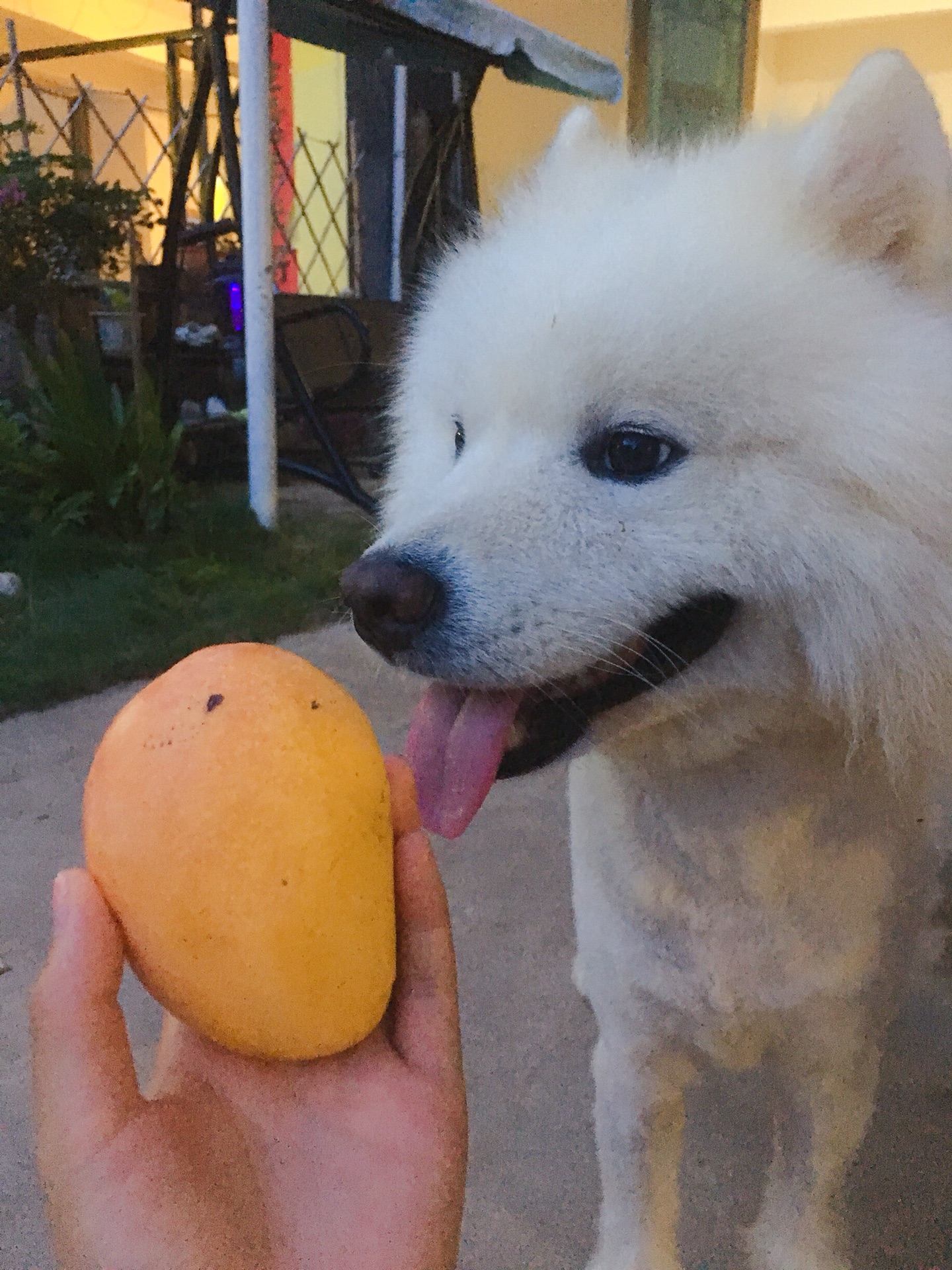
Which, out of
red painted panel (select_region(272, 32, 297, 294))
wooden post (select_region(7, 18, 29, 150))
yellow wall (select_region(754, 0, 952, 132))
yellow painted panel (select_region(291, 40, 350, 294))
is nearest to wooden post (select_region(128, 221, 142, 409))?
red painted panel (select_region(272, 32, 297, 294))

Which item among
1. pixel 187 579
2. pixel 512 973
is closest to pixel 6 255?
pixel 187 579

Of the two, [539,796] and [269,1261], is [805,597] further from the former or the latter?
[539,796]

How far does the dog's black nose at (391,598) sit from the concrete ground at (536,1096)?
1.12 ft

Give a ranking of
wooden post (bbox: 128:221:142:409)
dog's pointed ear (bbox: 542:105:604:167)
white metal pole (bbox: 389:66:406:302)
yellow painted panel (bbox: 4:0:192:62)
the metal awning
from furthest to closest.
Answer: yellow painted panel (bbox: 4:0:192:62) → white metal pole (bbox: 389:66:406:302) → wooden post (bbox: 128:221:142:409) → the metal awning → dog's pointed ear (bbox: 542:105:604:167)

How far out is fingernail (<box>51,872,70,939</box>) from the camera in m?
0.58

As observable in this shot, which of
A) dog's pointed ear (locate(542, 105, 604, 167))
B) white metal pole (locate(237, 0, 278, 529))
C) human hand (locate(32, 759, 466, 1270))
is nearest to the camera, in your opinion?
human hand (locate(32, 759, 466, 1270))

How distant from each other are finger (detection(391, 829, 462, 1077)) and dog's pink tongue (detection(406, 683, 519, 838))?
1.8 inches

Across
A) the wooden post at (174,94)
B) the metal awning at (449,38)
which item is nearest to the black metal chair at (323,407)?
the metal awning at (449,38)

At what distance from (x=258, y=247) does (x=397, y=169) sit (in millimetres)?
2811

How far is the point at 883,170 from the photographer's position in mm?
719

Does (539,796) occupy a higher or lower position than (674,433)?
lower

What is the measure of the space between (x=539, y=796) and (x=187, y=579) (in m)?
1.38

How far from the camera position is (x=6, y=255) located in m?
3.44

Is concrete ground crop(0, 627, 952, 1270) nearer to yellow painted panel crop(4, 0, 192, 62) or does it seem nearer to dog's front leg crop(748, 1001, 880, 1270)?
dog's front leg crop(748, 1001, 880, 1270)
